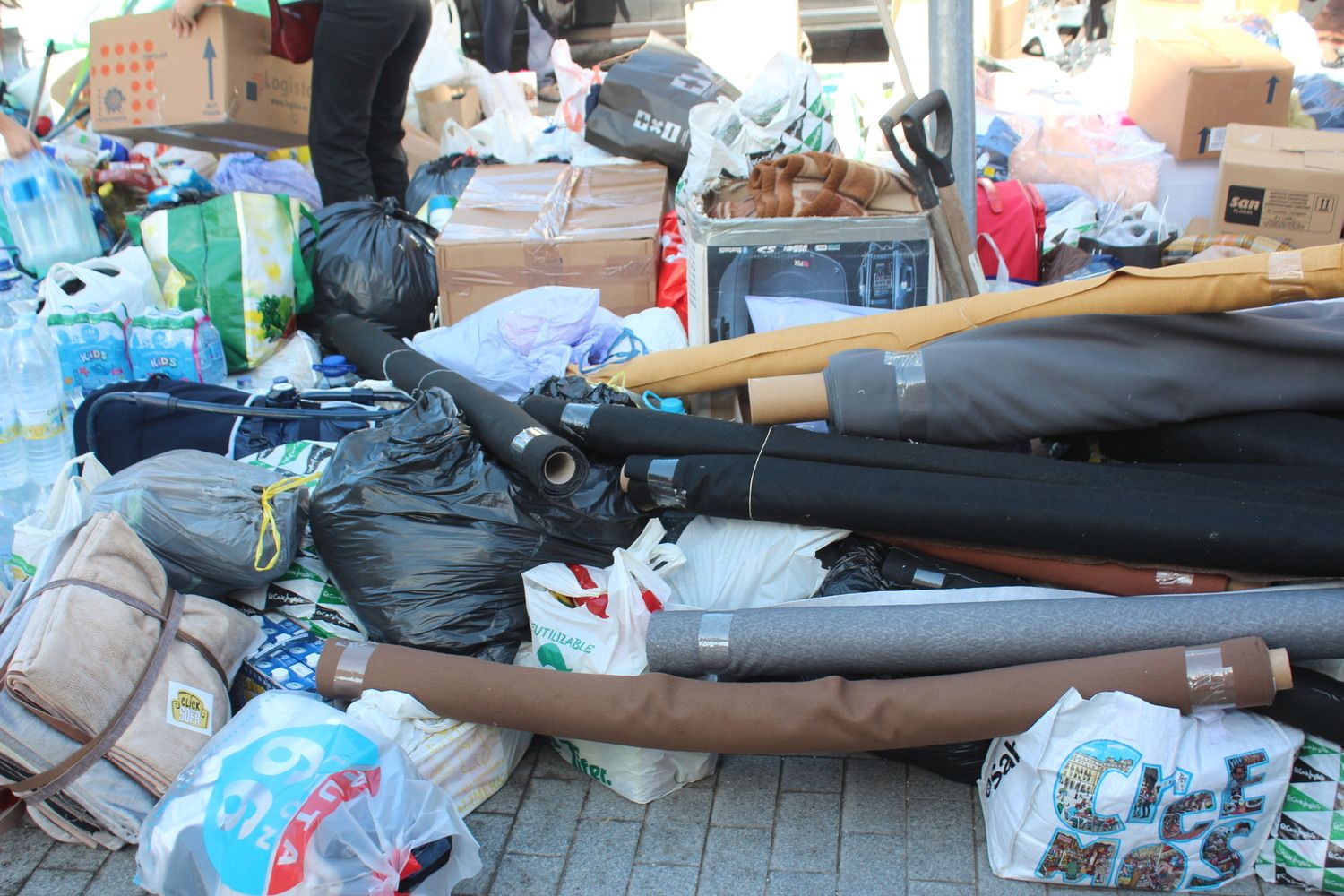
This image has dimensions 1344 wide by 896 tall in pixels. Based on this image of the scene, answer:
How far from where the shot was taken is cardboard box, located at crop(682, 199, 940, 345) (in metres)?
3.32

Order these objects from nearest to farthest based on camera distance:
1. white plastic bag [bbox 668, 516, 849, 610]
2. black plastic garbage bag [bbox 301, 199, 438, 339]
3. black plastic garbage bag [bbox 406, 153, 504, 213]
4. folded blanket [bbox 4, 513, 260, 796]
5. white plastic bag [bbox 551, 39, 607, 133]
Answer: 1. folded blanket [bbox 4, 513, 260, 796]
2. white plastic bag [bbox 668, 516, 849, 610]
3. black plastic garbage bag [bbox 301, 199, 438, 339]
4. black plastic garbage bag [bbox 406, 153, 504, 213]
5. white plastic bag [bbox 551, 39, 607, 133]

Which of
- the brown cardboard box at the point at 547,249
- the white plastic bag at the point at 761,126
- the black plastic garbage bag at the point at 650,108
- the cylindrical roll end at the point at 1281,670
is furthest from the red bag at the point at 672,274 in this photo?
the cylindrical roll end at the point at 1281,670

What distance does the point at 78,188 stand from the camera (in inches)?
172

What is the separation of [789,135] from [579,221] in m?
0.86

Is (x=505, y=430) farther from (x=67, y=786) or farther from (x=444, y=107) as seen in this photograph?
(x=444, y=107)

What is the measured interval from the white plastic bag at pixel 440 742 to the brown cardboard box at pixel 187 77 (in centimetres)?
316

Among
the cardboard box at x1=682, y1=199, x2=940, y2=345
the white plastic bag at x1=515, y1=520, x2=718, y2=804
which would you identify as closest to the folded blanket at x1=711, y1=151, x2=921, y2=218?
the cardboard box at x1=682, y1=199, x2=940, y2=345

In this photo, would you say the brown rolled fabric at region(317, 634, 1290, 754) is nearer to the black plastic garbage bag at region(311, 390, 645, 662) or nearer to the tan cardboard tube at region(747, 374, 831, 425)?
the black plastic garbage bag at region(311, 390, 645, 662)

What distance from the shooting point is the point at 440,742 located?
Result: 2.21 metres

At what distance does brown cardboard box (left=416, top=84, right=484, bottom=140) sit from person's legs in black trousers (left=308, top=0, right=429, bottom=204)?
5.73 feet

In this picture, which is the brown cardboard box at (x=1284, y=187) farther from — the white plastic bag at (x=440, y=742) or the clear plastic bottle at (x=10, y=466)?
the clear plastic bottle at (x=10, y=466)

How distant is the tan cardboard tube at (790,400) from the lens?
2643mm

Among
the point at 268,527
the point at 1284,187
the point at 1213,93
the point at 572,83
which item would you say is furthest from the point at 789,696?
the point at 572,83

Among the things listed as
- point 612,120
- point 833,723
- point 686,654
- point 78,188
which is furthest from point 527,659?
point 78,188
